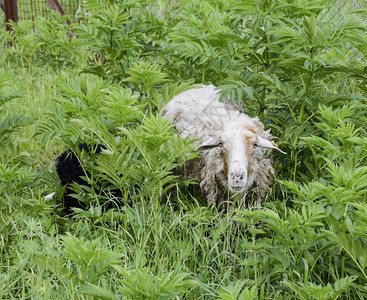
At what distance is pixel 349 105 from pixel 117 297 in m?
2.16

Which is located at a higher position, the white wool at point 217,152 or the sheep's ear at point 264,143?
the sheep's ear at point 264,143

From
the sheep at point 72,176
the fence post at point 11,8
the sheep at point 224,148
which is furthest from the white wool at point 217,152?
the fence post at point 11,8

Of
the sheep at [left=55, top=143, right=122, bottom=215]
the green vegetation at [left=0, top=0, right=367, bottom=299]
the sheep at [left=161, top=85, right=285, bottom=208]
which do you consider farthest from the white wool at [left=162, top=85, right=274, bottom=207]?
the sheep at [left=55, top=143, right=122, bottom=215]

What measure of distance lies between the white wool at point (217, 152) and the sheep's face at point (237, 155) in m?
0.02

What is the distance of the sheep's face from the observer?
111 inches

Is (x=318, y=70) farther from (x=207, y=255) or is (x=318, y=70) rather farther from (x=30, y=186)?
(x=30, y=186)

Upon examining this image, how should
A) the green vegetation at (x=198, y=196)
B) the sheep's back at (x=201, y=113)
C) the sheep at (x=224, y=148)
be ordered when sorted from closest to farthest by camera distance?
the green vegetation at (x=198, y=196)
the sheep at (x=224, y=148)
the sheep's back at (x=201, y=113)

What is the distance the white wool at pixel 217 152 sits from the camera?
123 inches

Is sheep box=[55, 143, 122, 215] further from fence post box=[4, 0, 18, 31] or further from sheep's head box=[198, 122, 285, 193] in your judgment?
fence post box=[4, 0, 18, 31]

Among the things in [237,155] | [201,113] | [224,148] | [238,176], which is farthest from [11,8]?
[238,176]

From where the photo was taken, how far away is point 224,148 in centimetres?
297

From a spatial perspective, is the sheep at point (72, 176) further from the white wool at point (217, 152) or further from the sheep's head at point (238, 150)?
the sheep's head at point (238, 150)

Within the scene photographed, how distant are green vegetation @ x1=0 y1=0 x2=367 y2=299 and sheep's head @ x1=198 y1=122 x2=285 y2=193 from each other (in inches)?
7.7

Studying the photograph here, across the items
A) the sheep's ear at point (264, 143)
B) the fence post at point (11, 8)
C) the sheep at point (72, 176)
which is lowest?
the fence post at point (11, 8)
